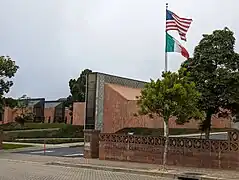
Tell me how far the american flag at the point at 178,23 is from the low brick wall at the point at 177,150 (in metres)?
5.74

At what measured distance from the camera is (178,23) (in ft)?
77.8

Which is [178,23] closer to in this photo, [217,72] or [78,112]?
[217,72]

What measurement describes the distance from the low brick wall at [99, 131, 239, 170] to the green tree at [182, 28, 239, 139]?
8.27 ft

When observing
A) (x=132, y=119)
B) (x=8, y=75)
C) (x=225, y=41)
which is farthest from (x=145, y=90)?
(x=132, y=119)

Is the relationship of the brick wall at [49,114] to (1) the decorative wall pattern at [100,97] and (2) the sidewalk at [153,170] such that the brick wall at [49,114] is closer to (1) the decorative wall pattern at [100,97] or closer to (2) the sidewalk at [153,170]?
(1) the decorative wall pattern at [100,97]

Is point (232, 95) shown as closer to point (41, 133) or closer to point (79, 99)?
point (41, 133)

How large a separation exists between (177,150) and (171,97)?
3648 millimetres

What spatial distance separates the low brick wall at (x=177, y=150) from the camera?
66.1ft

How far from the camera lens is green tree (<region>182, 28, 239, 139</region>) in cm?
2223

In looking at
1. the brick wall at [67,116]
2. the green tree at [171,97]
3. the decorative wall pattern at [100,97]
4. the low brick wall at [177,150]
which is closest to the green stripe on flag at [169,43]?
the green tree at [171,97]

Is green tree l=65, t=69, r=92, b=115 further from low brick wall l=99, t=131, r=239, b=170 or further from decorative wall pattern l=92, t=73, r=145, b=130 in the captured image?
low brick wall l=99, t=131, r=239, b=170

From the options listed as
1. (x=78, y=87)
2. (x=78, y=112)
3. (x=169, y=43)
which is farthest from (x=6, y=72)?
(x=78, y=87)

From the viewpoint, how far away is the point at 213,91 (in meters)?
22.8

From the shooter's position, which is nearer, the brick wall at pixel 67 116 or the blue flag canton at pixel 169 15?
the blue flag canton at pixel 169 15
